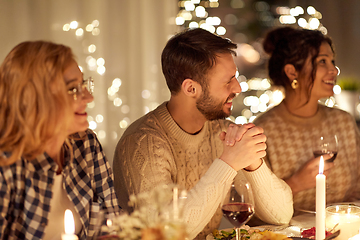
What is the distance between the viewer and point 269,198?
1.48 metres

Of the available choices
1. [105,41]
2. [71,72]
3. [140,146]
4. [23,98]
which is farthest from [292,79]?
[23,98]

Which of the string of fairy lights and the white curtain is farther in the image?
the string of fairy lights

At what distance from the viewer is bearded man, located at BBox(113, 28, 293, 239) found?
4.49ft

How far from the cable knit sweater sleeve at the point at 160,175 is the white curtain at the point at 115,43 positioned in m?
1.01

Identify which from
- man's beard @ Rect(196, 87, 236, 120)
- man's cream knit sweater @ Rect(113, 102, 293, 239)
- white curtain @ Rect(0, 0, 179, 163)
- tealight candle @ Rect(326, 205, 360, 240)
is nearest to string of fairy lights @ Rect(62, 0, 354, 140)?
white curtain @ Rect(0, 0, 179, 163)

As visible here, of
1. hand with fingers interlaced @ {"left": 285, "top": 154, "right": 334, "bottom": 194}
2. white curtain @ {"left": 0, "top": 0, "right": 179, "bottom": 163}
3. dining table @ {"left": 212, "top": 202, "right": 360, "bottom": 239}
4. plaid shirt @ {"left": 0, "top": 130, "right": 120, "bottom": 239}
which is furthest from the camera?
white curtain @ {"left": 0, "top": 0, "right": 179, "bottom": 163}

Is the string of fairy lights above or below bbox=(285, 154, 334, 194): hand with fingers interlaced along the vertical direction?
above

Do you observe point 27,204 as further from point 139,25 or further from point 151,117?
point 139,25

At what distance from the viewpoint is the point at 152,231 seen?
659 millimetres

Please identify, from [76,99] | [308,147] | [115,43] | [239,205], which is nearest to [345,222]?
[239,205]

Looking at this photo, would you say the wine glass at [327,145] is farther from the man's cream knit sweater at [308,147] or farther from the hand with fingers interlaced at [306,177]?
the man's cream knit sweater at [308,147]

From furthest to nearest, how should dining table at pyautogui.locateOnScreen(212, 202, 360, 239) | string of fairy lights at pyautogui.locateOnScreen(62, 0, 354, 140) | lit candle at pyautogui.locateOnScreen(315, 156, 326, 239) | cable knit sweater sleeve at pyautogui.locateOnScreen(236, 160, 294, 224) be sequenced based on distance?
1. string of fairy lights at pyautogui.locateOnScreen(62, 0, 354, 140)
2. cable knit sweater sleeve at pyautogui.locateOnScreen(236, 160, 294, 224)
3. dining table at pyautogui.locateOnScreen(212, 202, 360, 239)
4. lit candle at pyautogui.locateOnScreen(315, 156, 326, 239)

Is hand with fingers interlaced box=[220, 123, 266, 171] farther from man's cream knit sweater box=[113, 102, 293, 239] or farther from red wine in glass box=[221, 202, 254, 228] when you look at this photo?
red wine in glass box=[221, 202, 254, 228]

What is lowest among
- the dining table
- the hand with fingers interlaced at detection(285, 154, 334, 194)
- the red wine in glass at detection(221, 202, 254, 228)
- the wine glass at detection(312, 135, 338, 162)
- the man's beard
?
the dining table
